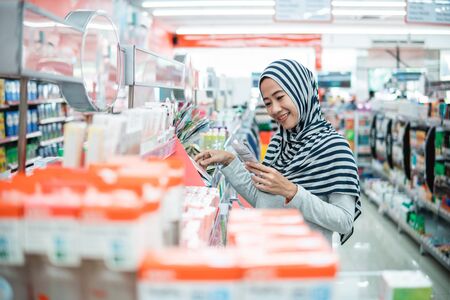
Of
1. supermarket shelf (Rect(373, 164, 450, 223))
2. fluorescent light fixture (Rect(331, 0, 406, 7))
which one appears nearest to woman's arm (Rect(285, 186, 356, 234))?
supermarket shelf (Rect(373, 164, 450, 223))

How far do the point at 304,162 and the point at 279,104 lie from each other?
11.9 inches

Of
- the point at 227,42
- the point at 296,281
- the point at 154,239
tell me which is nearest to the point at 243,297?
the point at 296,281

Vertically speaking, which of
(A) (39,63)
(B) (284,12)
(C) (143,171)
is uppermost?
(B) (284,12)

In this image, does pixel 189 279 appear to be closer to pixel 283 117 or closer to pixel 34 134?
pixel 283 117

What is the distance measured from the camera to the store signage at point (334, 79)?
16375mm

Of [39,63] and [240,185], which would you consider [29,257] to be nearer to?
[39,63]

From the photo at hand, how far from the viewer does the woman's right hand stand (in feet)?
7.61

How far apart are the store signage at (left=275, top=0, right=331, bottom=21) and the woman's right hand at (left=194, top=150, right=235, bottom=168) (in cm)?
512

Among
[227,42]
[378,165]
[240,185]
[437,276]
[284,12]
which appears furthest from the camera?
[227,42]

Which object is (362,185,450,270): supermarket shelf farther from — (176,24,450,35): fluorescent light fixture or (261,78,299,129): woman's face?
(176,24,450,35): fluorescent light fixture

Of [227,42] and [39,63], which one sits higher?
[227,42]

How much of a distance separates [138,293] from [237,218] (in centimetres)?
35

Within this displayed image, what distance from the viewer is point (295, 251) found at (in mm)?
959

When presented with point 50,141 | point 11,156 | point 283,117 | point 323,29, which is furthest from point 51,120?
point 323,29
